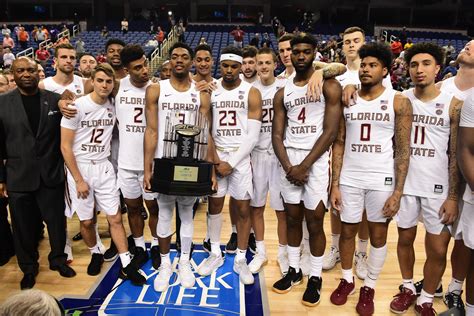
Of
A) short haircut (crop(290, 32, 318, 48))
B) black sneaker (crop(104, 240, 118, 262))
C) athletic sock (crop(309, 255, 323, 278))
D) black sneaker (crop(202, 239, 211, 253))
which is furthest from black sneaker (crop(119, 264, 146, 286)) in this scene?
short haircut (crop(290, 32, 318, 48))

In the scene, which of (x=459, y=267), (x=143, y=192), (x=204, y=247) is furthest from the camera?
(x=204, y=247)

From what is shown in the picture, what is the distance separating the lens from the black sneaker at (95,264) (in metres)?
3.73

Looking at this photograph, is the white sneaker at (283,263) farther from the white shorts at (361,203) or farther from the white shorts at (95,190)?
the white shorts at (95,190)

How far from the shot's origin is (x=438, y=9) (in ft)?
78.7

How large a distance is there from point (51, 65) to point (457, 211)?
13.9m

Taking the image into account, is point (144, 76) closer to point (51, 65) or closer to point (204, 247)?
point (204, 247)

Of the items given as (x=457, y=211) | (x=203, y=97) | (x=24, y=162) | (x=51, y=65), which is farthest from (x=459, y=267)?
(x=51, y=65)

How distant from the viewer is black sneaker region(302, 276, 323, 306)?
3.24 m

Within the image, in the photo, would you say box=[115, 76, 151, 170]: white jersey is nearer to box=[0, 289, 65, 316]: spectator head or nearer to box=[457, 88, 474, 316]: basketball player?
box=[0, 289, 65, 316]: spectator head

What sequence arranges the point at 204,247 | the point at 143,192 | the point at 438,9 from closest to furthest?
the point at 143,192
the point at 204,247
the point at 438,9

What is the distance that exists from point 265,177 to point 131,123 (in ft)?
4.21

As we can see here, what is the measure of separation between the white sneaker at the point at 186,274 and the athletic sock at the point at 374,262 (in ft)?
4.76

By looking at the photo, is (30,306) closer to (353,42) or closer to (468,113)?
(468,113)

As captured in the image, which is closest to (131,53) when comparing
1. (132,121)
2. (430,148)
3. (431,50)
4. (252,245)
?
(132,121)
